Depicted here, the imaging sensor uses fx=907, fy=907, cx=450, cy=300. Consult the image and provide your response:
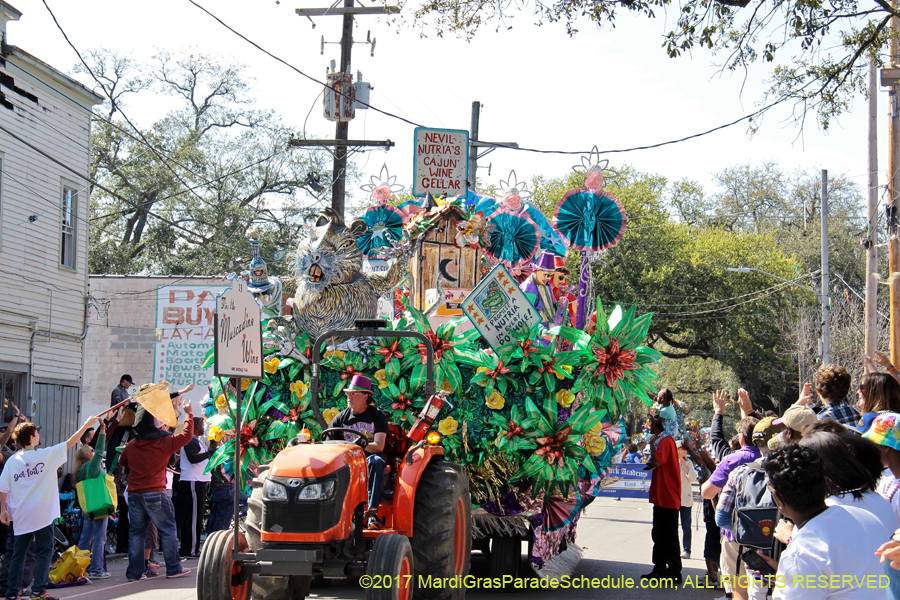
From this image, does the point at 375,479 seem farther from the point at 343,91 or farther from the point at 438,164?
the point at 343,91

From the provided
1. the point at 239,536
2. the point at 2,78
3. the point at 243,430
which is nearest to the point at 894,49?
the point at 243,430

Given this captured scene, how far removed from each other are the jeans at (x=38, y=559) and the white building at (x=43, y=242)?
27.9 feet

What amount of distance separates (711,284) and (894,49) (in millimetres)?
24985

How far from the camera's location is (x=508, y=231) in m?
11.1

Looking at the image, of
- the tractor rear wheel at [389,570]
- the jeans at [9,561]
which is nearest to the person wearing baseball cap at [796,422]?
the tractor rear wheel at [389,570]

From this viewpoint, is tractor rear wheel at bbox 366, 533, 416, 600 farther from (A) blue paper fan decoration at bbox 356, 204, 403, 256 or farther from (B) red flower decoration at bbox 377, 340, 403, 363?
(A) blue paper fan decoration at bbox 356, 204, 403, 256

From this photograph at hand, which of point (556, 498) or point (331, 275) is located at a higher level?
point (331, 275)

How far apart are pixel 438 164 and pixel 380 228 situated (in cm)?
321

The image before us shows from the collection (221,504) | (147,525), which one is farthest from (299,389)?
(221,504)

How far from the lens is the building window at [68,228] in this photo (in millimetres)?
18422

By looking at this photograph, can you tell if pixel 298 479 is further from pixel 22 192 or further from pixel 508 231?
pixel 22 192

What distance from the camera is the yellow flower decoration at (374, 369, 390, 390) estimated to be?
8438mm

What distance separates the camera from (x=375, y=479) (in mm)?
6703

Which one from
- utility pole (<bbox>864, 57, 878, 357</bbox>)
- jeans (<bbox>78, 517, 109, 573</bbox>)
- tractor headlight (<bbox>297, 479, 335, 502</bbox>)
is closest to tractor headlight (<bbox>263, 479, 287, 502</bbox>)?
Result: tractor headlight (<bbox>297, 479, 335, 502</bbox>)
